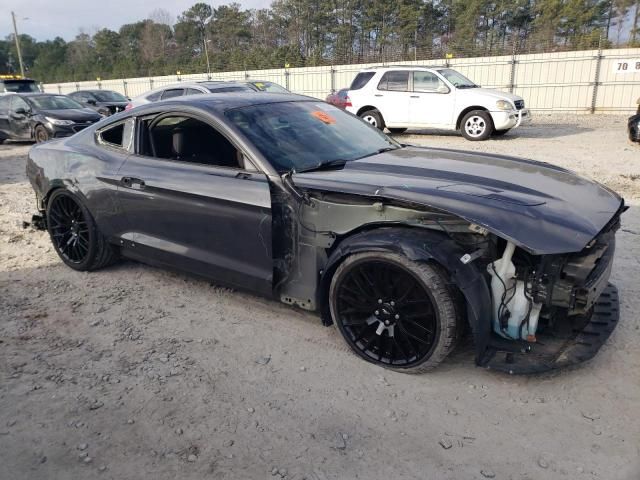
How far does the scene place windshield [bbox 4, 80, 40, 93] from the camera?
20484 millimetres

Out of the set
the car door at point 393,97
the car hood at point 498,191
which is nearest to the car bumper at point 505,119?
the car door at point 393,97

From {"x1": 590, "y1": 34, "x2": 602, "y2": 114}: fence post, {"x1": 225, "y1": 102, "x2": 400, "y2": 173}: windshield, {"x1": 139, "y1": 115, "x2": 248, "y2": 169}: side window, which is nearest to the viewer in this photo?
{"x1": 225, "y1": 102, "x2": 400, "y2": 173}: windshield

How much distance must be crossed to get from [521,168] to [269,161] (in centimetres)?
178

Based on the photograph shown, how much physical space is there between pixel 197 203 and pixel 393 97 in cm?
1073

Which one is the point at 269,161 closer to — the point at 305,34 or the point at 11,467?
the point at 11,467

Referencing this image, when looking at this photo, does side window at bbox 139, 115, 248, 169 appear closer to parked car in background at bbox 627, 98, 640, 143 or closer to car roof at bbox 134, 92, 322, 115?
car roof at bbox 134, 92, 322, 115

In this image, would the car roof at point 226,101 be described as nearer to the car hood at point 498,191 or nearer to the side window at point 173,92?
the car hood at point 498,191

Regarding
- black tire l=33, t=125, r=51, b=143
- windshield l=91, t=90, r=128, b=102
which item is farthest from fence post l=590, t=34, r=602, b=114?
black tire l=33, t=125, r=51, b=143

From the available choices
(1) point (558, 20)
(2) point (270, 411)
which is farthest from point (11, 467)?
(1) point (558, 20)

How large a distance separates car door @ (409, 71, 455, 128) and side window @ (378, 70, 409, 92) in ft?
0.73

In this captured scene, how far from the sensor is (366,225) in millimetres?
3141

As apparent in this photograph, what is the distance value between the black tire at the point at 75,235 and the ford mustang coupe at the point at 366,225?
168 mm

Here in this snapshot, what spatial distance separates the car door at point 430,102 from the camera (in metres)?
12.9

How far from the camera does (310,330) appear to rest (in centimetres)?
373
